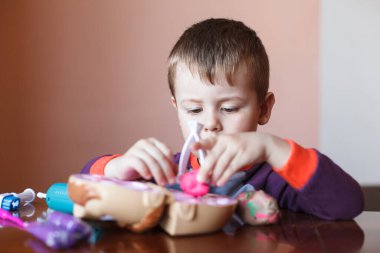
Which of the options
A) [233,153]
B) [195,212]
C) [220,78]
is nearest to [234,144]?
[233,153]

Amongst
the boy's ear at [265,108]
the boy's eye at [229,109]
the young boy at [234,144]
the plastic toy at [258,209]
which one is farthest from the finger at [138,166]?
the boy's ear at [265,108]

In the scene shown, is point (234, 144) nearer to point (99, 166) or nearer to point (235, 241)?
point (235, 241)

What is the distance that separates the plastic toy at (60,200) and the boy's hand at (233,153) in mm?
197

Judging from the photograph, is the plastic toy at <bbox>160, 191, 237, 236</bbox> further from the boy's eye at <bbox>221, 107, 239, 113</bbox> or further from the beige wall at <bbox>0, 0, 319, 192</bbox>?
the beige wall at <bbox>0, 0, 319, 192</bbox>

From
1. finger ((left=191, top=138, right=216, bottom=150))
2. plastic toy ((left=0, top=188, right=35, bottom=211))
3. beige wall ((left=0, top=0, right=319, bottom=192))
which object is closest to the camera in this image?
finger ((left=191, top=138, right=216, bottom=150))

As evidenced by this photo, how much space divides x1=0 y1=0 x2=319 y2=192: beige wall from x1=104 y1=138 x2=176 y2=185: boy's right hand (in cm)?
80

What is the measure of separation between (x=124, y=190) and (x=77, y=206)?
2.9 inches

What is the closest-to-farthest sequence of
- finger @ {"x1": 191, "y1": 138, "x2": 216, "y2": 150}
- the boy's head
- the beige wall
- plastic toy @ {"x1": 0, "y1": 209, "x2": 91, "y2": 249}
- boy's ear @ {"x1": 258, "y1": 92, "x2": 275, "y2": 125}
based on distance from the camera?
plastic toy @ {"x1": 0, "y1": 209, "x2": 91, "y2": 249} < finger @ {"x1": 191, "y1": 138, "x2": 216, "y2": 150} < the boy's head < boy's ear @ {"x1": 258, "y1": 92, "x2": 275, "y2": 125} < the beige wall

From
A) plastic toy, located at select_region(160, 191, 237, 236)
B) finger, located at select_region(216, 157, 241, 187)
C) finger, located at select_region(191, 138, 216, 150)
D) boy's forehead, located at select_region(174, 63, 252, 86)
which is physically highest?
boy's forehead, located at select_region(174, 63, 252, 86)

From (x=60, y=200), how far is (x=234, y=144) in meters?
0.26

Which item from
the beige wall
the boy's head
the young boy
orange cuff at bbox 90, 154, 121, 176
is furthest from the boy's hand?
the beige wall

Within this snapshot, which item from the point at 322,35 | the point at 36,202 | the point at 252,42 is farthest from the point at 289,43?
the point at 36,202

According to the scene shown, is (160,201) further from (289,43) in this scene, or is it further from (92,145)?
(289,43)

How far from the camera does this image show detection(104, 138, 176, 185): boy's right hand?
0.59 meters
